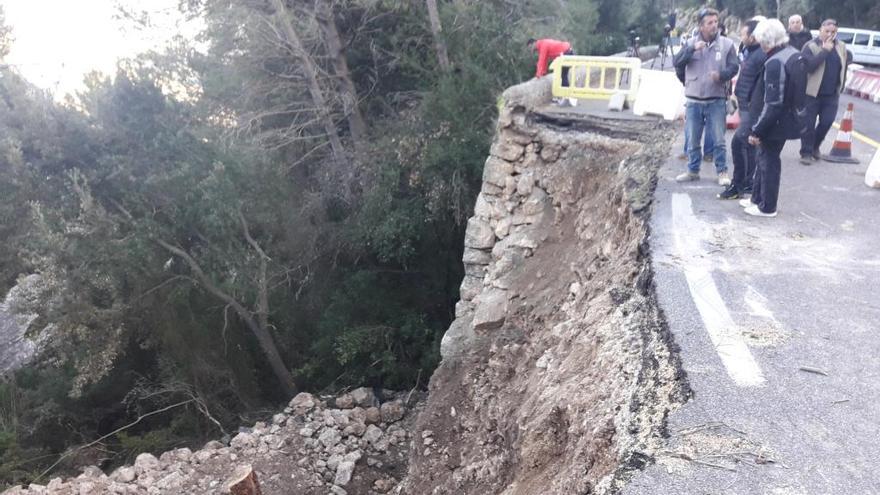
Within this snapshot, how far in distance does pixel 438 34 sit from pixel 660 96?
6.70 m

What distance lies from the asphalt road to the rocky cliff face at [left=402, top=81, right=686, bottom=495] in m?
0.18

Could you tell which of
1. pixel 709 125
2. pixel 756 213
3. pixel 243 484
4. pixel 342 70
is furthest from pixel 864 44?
pixel 243 484

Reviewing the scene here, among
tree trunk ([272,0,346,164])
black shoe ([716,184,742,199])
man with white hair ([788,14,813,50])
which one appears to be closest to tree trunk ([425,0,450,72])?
tree trunk ([272,0,346,164])

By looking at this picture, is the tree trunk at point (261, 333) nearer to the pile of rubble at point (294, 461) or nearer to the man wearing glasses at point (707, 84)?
the pile of rubble at point (294, 461)

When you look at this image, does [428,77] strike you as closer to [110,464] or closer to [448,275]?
[448,275]

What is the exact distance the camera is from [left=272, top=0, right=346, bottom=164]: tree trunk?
14155 mm

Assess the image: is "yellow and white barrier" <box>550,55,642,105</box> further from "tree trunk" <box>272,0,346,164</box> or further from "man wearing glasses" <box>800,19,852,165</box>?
"tree trunk" <box>272,0,346,164</box>

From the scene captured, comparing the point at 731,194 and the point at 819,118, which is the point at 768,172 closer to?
the point at 731,194

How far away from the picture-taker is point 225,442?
1064 cm

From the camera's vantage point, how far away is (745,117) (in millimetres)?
6324

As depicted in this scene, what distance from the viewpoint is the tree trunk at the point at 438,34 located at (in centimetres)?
1436

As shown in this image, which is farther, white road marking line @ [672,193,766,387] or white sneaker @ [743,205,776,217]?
white sneaker @ [743,205,776,217]

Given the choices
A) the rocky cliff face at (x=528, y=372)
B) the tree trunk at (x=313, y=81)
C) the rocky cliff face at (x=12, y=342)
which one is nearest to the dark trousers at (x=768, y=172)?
the rocky cliff face at (x=528, y=372)

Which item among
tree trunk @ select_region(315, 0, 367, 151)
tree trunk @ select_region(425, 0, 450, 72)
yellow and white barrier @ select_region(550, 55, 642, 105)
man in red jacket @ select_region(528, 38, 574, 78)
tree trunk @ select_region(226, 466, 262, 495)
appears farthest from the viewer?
tree trunk @ select_region(315, 0, 367, 151)
